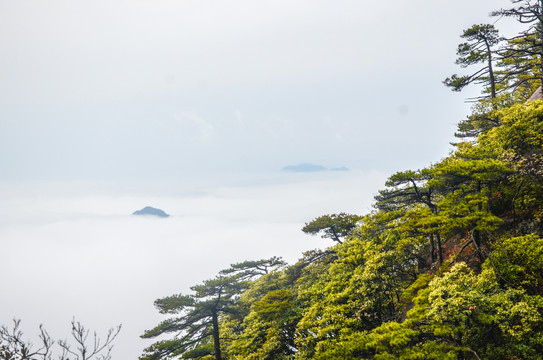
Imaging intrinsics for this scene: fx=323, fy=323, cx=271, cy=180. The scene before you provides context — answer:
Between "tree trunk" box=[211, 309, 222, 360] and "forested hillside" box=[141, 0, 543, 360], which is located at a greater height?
"forested hillside" box=[141, 0, 543, 360]

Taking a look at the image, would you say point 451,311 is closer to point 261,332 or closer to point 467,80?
point 261,332

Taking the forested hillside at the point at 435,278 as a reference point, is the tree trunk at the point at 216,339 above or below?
below

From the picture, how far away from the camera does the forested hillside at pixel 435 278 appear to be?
14.1 m

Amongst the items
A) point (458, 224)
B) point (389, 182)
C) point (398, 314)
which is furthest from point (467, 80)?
point (398, 314)

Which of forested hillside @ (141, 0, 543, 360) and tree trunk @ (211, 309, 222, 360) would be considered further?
tree trunk @ (211, 309, 222, 360)

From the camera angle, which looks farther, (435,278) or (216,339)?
(216,339)

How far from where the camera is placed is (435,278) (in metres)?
15.8

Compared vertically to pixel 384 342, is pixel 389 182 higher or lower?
higher

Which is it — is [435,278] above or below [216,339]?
above

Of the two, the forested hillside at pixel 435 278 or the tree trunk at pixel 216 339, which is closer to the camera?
the forested hillside at pixel 435 278

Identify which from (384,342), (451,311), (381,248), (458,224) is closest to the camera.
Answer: (451,311)

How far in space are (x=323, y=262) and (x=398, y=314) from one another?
1155 cm

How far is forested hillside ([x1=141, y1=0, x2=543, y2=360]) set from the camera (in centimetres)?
1413

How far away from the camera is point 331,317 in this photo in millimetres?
21141
